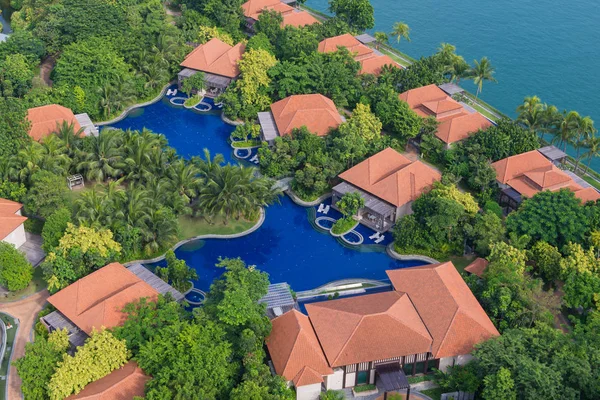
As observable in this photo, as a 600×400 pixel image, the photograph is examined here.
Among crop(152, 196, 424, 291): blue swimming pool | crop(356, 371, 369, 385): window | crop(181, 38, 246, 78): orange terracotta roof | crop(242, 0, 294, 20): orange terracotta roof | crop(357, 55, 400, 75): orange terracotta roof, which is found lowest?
crop(152, 196, 424, 291): blue swimming pool

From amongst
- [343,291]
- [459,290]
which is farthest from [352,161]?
[459,290]

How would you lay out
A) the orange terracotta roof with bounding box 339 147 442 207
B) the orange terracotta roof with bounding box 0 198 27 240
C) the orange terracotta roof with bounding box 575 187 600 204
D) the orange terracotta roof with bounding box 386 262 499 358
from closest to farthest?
the orange terracotta roof with bounding box 386 262 499 358, the orange terracotta roof with bounding box 0 198 27 240, the orange terracotta roof with bounding box 575 187 600 204, the orange terracotta roof with bounding box 339 147 442 207

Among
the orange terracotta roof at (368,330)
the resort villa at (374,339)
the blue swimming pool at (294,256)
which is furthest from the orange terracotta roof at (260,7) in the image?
the orange terracotta roof at (368,330)

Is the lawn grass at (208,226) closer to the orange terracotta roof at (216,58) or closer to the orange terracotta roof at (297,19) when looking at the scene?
the orange terracotta roof at (216,58)

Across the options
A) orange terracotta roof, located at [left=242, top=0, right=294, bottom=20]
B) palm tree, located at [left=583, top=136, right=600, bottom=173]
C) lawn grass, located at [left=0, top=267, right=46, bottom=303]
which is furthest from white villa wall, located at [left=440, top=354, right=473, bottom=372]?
orange terracotta roof, located at [left=242, top=0, right=294, bottom=20]

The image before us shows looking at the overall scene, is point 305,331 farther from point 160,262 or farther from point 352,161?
point 352,161

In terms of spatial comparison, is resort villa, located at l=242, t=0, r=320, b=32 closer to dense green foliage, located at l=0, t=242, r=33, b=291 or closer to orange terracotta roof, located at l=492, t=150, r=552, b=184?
orange terracotta roof, located at l=492, t=150, r=552, b=184

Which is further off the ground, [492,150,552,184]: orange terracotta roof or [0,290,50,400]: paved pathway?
[492,150,552,184]: orange terracotta roof
